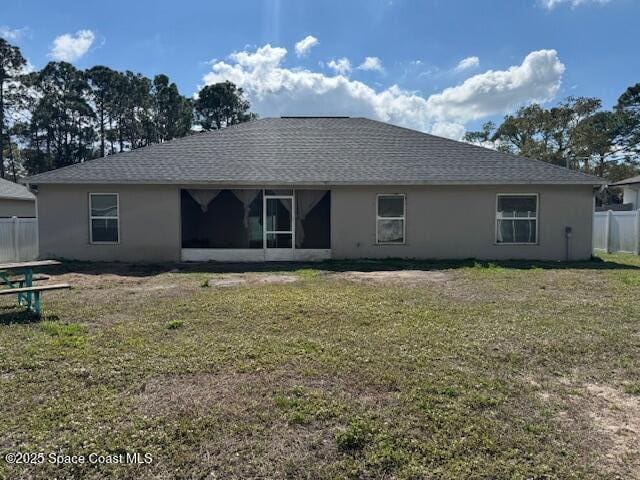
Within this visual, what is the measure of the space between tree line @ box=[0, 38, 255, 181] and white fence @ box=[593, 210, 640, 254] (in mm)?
39924

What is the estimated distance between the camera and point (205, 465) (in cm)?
271

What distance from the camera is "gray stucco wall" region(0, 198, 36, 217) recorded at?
67.1 feet

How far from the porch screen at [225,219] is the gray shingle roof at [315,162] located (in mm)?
794

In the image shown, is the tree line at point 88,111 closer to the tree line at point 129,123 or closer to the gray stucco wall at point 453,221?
the tree line at point 129,123

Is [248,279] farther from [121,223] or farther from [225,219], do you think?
[121,223]

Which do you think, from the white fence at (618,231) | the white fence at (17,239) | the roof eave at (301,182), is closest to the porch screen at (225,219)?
the roof eave at (301,182)

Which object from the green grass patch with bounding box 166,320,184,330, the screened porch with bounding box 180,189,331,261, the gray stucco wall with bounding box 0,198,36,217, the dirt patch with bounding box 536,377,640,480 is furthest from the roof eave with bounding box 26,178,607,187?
the gray stucco wall with bounding box 0,198,36,217

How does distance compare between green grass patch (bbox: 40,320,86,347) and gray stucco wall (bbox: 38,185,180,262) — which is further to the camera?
gray stucco wall (bbox: 38,185,180,262)

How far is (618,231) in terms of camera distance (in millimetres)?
16328

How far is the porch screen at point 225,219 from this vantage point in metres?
13.3

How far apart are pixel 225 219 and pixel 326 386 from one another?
404 inches

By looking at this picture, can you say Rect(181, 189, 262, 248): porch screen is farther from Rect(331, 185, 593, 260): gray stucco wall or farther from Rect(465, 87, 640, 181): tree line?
Rect(465, 87, 640, 181): tree line

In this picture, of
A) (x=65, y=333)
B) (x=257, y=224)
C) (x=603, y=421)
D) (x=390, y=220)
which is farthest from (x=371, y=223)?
(x=603, y=421)

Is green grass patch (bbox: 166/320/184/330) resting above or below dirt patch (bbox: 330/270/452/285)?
below
